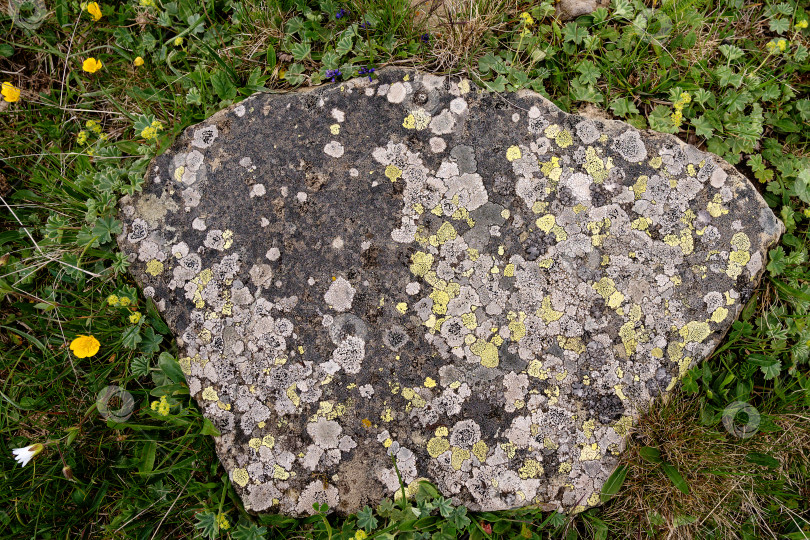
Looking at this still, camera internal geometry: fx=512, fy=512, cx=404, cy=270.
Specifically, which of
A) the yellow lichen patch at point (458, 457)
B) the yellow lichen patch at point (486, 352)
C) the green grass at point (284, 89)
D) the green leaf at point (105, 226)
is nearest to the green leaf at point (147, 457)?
the green grass at point (284, 89)

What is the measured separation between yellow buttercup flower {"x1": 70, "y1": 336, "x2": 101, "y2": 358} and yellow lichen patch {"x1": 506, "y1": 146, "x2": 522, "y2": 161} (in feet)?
8.57

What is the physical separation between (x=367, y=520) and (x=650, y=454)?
1576mm

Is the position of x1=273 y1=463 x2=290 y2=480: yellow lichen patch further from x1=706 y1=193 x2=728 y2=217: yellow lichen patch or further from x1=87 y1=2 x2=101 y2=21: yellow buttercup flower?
x1=87 y1=2 x2=101 y2=21: yellow buttercup flower

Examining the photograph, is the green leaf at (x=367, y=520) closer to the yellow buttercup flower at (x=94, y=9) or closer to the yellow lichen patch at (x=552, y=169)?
the yellow lichen patch at (x=552, y=169)

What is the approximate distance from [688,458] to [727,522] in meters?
0.41

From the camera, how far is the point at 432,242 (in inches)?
113

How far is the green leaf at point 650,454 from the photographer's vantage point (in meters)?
2.80

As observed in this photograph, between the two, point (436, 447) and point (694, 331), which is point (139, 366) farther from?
point (694, 331)

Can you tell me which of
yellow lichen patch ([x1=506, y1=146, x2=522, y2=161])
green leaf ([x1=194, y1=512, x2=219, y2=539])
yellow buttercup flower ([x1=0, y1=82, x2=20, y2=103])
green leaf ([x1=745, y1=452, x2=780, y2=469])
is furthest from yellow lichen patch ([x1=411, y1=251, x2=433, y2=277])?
yellow buttercup flower ([x1=0, y1=82, x2=20, y2=103])

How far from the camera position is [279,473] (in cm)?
277

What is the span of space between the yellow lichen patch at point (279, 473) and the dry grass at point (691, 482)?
1.81 m

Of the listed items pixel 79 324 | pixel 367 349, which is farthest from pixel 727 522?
pixel 79 324

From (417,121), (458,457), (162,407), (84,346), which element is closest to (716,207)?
(417,121)

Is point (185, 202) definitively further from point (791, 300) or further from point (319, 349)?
point (791, 300)
